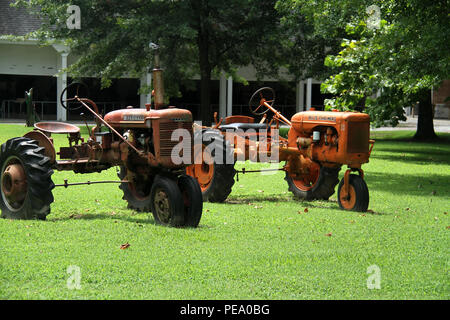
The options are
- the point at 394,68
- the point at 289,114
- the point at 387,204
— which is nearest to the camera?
the point at 387,204

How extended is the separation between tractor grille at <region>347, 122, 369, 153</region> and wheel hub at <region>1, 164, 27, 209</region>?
465 centimetres

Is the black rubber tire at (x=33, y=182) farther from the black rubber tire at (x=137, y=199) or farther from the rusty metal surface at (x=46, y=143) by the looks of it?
the black rubber tire at (x=137, y=199)

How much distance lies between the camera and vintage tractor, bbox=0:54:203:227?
8.79 metres

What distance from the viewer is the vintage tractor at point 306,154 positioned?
1081cm

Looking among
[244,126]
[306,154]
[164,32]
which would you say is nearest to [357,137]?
[306,154]

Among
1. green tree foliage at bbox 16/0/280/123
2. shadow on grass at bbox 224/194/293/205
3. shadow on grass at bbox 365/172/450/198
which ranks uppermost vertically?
green tree foliage at bbox 16/0/280/123

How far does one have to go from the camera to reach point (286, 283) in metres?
6.23

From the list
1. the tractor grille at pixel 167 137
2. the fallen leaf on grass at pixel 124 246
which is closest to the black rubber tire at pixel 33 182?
the tractor grille at pixel 167 137

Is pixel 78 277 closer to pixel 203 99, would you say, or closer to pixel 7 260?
pixel 7 260

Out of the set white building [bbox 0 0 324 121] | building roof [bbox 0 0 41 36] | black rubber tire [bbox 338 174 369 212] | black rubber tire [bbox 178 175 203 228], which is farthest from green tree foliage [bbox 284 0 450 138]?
building roof [bbox 0 0 41 36]

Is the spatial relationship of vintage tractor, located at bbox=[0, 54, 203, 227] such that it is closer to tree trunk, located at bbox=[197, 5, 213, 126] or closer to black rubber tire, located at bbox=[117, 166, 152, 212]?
black rubber tire, located at bbox=[117, 166, 152, 212]

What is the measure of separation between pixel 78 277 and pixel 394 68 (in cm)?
1052

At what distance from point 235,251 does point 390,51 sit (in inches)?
363
